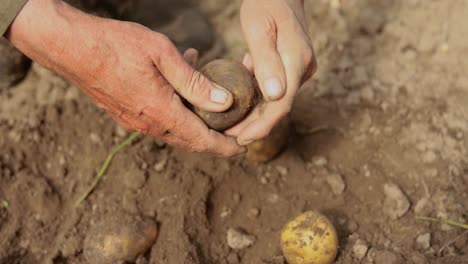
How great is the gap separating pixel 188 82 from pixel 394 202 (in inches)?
48.9

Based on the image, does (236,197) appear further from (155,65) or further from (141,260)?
(155,65)

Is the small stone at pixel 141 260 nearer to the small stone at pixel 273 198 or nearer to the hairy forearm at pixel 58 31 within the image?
the small stone at pixel 273 198

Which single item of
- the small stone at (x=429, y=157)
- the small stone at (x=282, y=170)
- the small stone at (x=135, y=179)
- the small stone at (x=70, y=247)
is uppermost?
the small stone at (x=429, y=157)

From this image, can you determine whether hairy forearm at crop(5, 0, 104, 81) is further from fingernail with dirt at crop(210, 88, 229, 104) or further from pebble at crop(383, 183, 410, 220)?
pebble at crop(383, 183, 410, 220)

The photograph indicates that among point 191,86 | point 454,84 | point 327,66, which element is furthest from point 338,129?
point 191,86

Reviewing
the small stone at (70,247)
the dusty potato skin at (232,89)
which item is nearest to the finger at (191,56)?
the dusty potato skin at (232,89)

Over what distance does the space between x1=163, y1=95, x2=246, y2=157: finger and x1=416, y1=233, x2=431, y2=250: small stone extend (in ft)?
3.04

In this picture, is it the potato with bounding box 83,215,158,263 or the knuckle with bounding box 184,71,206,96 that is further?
the potato with bounding box 83,215,158,263

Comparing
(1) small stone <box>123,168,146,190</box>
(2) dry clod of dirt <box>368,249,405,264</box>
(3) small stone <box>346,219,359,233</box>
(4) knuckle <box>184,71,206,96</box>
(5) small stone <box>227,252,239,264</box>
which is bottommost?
(5) small stone <box>227,252,239,264</box>

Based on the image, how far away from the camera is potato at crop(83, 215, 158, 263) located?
2.39 m

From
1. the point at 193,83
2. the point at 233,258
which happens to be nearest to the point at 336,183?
the point at 233,258

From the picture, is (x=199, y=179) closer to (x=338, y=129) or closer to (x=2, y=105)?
(x=338, y=129)

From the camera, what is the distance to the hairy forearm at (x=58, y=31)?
6.32 ft

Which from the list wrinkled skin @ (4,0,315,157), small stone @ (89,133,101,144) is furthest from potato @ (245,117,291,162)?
small stone @ (89,133,101,144)
